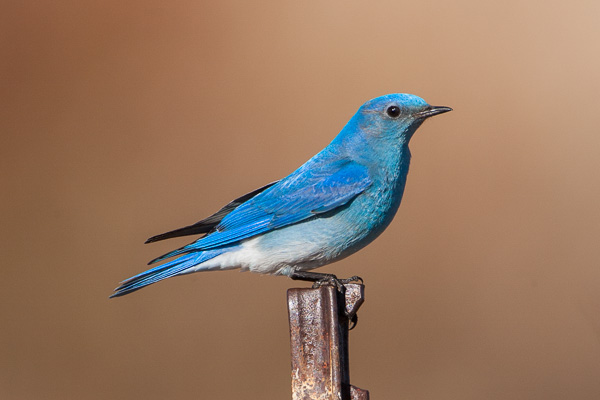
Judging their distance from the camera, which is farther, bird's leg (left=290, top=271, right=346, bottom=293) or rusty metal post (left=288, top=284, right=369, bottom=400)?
bird's leg (left=290, top=271, right=346, bottom=293)

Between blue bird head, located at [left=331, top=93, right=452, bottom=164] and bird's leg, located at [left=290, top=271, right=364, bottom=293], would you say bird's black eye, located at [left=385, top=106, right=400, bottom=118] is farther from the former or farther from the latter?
bird's leg, located at [left=290, top=271, right=364, bottom=293]

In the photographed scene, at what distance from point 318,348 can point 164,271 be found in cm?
159

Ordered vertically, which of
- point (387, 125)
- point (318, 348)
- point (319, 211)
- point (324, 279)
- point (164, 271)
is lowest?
point (318, 348)

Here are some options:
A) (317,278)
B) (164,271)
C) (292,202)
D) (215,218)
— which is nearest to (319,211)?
(292,202)

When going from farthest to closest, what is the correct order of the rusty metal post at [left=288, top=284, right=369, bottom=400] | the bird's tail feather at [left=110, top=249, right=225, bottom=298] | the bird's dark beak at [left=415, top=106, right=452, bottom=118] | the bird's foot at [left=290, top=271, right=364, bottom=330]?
1. the bird's dark beak at [left=415, top=106, right=452, bottom=118]
2. the bird's tail feather at [left=110, top=249, right=225, bottom=298]
3. the bird's foot at [left=290, top=271, right=364, bottom=330]
4. the rusty metal post at [left=288, top=284, right=369, bottom=400]

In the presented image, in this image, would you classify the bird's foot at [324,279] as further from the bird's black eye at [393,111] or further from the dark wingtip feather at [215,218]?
the bird's black eye at [393,111]

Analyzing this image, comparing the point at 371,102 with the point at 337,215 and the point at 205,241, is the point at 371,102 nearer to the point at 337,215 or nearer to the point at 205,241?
the point at 337,215

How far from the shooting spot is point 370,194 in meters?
3.38

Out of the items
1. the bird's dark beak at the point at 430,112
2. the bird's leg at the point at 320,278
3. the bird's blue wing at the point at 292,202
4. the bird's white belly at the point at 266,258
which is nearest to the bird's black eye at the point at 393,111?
the bird's dark beak at the point at 430,112

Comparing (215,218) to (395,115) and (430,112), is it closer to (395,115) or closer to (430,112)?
(395,115)

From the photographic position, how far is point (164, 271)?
3494 millimetres

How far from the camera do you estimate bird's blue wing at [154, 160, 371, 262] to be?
343 centimetres

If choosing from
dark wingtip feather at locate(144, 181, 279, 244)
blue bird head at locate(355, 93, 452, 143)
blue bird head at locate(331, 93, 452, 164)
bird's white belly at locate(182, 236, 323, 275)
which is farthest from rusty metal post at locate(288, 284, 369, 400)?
blue bird head at locate(355, 93, 452, 143)

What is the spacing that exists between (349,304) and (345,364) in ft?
1.02
